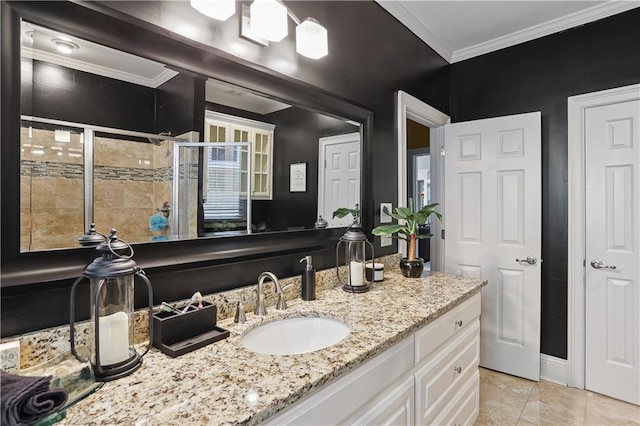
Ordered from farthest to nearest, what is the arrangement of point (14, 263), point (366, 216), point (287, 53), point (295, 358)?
point (366, 216) < point (287, 53) < point (295, 358) < point (14, 263)

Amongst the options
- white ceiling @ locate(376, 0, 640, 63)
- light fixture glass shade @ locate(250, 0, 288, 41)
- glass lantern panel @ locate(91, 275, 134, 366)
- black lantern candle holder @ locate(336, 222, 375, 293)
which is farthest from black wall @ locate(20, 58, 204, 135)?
white ceiling @ locate(376, 0, 640, 63)

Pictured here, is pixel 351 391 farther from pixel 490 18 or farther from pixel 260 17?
pixel 490 18

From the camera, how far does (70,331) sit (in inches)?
35.3

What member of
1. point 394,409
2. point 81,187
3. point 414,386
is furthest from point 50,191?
point 414,386

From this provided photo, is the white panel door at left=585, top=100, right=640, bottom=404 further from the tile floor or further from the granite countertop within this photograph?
the granite countertop

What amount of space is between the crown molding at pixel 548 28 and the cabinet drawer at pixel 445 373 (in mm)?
2249

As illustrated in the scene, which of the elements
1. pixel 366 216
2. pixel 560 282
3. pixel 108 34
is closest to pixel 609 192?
pixel 560 282

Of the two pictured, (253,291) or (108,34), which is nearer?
(108,34)

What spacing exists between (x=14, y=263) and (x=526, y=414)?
2.72m

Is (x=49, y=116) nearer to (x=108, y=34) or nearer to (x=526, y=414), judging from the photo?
(x=108, y=34)

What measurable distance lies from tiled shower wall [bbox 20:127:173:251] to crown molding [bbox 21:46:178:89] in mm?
196

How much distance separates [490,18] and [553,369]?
2.66 meters

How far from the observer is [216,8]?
121 cm

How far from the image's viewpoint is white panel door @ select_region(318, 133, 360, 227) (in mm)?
1812
